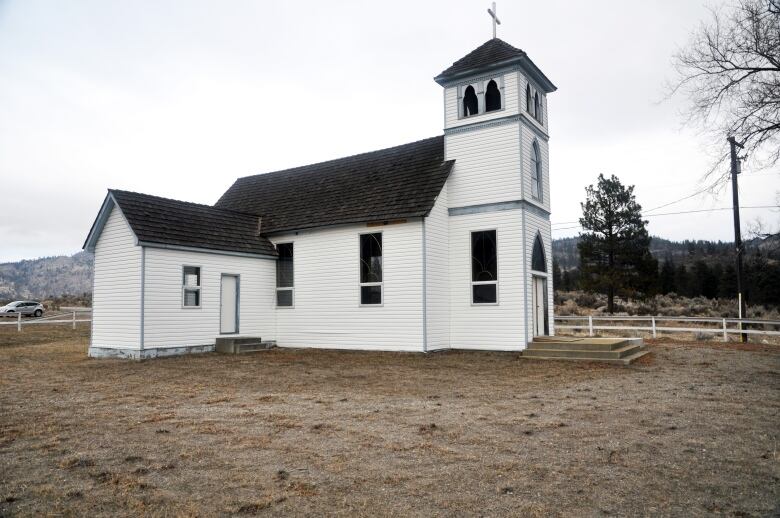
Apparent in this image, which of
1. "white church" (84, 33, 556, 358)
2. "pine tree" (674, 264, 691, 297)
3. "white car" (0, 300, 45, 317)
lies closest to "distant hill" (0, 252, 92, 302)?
"white car" (0, 300, 45, 317)

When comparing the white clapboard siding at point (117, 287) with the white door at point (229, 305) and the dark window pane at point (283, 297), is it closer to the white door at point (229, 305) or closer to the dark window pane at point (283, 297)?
the white door at point (229, 305)

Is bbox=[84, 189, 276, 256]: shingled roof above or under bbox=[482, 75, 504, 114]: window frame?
under

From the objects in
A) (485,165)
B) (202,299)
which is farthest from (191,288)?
(485,165)

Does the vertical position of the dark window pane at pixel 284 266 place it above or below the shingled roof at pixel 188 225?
below

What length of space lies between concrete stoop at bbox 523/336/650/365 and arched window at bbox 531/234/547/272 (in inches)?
103

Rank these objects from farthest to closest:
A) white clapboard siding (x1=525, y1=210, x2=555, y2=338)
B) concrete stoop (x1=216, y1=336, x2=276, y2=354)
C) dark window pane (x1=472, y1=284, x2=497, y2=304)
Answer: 1. concrete stoop (x1=216, y1=336, x2=276, y2=354)
2. dark window pane (x1=472, y1=284, x2=497, y2=304)
3. white clapboard siding (x1=525, y1=210, x2=555, y2=338)

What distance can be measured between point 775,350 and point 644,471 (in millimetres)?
16633


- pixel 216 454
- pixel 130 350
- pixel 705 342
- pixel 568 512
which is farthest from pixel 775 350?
pixel 130 350

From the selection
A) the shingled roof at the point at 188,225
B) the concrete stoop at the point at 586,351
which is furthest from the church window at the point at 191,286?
the concrete stoop at the point at 586,351

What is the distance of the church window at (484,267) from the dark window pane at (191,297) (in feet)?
30.1

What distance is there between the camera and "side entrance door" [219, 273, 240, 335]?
1931 centimetres

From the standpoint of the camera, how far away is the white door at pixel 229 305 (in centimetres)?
1933

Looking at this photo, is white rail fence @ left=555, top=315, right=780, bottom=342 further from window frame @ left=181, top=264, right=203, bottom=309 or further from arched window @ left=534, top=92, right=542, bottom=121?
window frame @ left=181, top=264, right=203, bottom=309

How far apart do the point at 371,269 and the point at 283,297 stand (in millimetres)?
4300
